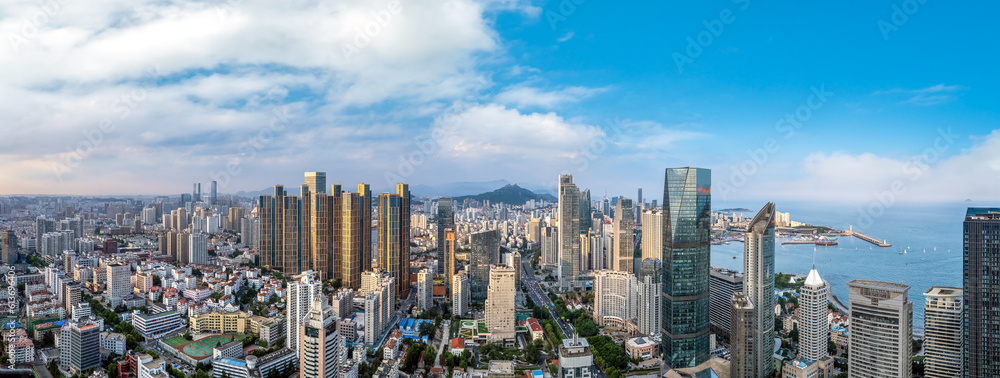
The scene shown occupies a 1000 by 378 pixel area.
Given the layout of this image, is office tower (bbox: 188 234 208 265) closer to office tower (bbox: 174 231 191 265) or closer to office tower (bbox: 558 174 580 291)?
office tower (bbox: 174 231 191 265)

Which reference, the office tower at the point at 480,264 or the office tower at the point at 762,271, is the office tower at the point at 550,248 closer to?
the office tower at the point at 480,264

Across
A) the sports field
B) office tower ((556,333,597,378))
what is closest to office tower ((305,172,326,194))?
the sports field

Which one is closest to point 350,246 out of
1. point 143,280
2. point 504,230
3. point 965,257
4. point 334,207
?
point 334,207

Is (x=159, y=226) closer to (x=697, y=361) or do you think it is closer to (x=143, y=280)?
(x=143, y=280)

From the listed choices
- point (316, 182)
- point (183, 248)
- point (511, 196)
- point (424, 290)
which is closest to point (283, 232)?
point (316, 182)

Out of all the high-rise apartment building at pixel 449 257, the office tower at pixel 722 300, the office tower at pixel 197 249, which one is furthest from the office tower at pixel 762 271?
the office tower at pixel 197 249
